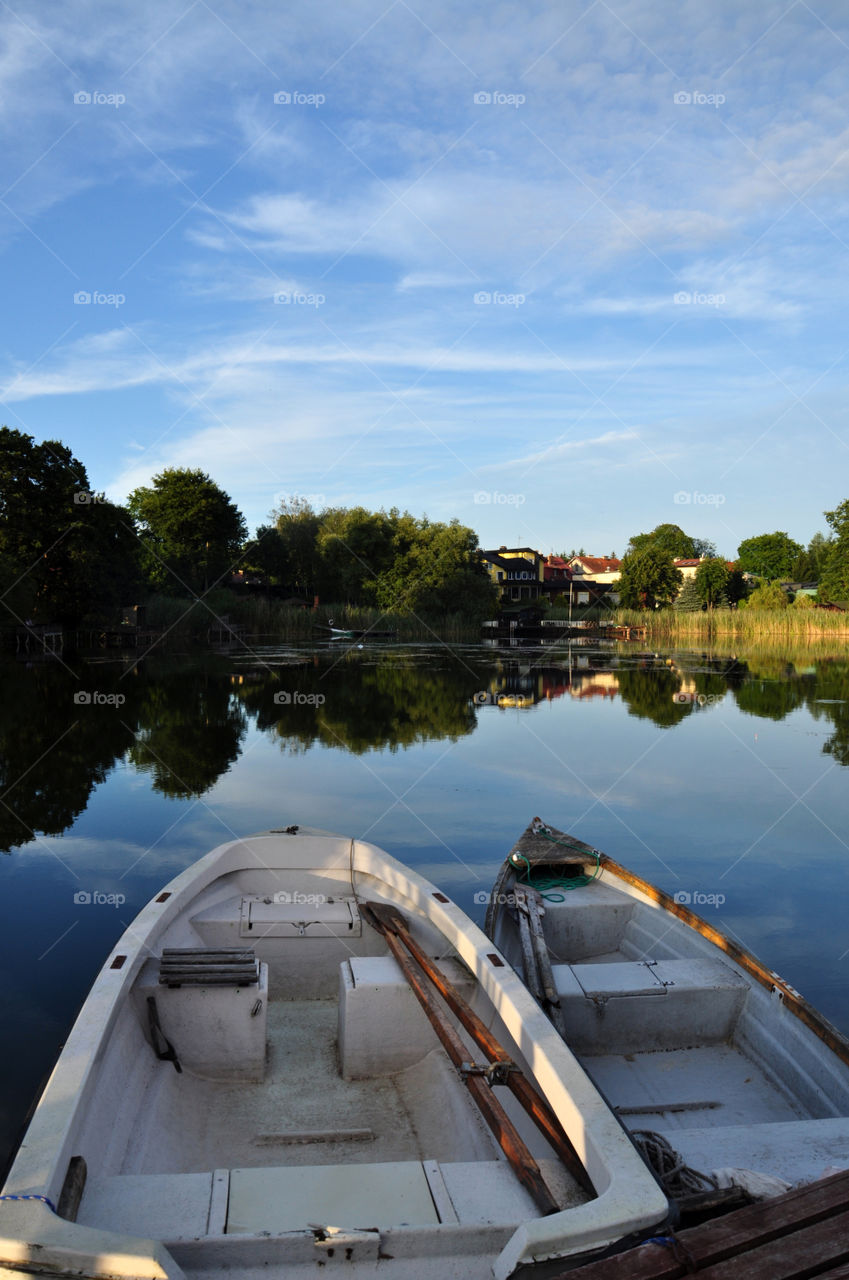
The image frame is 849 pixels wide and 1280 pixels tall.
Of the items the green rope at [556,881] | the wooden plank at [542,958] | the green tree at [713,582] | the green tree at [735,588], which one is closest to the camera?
the wooden plank at [542,958]

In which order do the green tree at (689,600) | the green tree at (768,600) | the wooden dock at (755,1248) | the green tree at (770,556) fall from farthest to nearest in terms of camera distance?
the green tree at (770,556), the green tree at (689,600), the green tree at (768,600), the wooden dock at (755,1248)

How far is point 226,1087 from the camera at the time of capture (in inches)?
176

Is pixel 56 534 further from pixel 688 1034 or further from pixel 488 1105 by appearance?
pixel 488 1105

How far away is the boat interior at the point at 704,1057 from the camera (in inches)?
139

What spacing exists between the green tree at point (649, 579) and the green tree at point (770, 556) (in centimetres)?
3123

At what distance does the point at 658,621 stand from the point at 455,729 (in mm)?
35138

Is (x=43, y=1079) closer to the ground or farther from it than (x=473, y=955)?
closer to the ground

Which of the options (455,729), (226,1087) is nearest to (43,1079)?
(226,1087)

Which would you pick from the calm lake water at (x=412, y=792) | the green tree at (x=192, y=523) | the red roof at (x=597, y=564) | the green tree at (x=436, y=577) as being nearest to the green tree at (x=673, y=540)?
the red roof at (x=597, y=564)

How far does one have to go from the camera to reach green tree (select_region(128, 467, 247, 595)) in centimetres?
5638

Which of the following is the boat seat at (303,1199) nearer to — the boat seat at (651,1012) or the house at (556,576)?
the boat seat at (651,1012)

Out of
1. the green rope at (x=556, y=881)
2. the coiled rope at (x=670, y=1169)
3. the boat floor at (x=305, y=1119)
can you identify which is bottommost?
the boat floor at (x=305, y=1119)

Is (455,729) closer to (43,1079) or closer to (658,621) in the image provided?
(43,1079)

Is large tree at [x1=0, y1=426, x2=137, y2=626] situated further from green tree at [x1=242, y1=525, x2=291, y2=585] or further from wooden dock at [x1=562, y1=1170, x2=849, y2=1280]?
wooden dock at [x1=562, y1=1170, x2=849, y2=1280]
